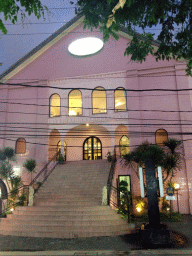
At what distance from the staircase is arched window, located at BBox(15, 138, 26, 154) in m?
5.04

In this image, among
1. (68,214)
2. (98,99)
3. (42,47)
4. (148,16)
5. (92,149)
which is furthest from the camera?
(42,47)

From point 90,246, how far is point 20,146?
12.4 metres

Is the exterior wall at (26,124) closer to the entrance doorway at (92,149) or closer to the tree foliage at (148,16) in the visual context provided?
the entrance doorway at (92,149)

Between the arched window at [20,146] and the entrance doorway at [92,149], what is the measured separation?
510cm

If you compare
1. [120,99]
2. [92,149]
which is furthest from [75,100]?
[92,149]

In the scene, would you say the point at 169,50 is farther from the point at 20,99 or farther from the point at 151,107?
the point at 20,99

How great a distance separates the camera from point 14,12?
476cm

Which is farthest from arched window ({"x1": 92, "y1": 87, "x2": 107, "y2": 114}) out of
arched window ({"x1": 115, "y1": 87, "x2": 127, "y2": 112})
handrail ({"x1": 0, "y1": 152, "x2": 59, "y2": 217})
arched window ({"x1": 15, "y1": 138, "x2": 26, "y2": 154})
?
arched window ({"x1": 15, "y1": 138, "x2": 26, "y2": 154})

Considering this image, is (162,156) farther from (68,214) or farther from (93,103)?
(93,103)

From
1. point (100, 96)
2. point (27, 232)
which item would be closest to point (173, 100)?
point (100, 96)

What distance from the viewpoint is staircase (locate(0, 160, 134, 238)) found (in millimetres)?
9852

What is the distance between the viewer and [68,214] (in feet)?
35.5

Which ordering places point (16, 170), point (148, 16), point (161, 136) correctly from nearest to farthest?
point (148, 16) → point (161, 136) → point (16, 170)

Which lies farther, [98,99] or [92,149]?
[92,149]
